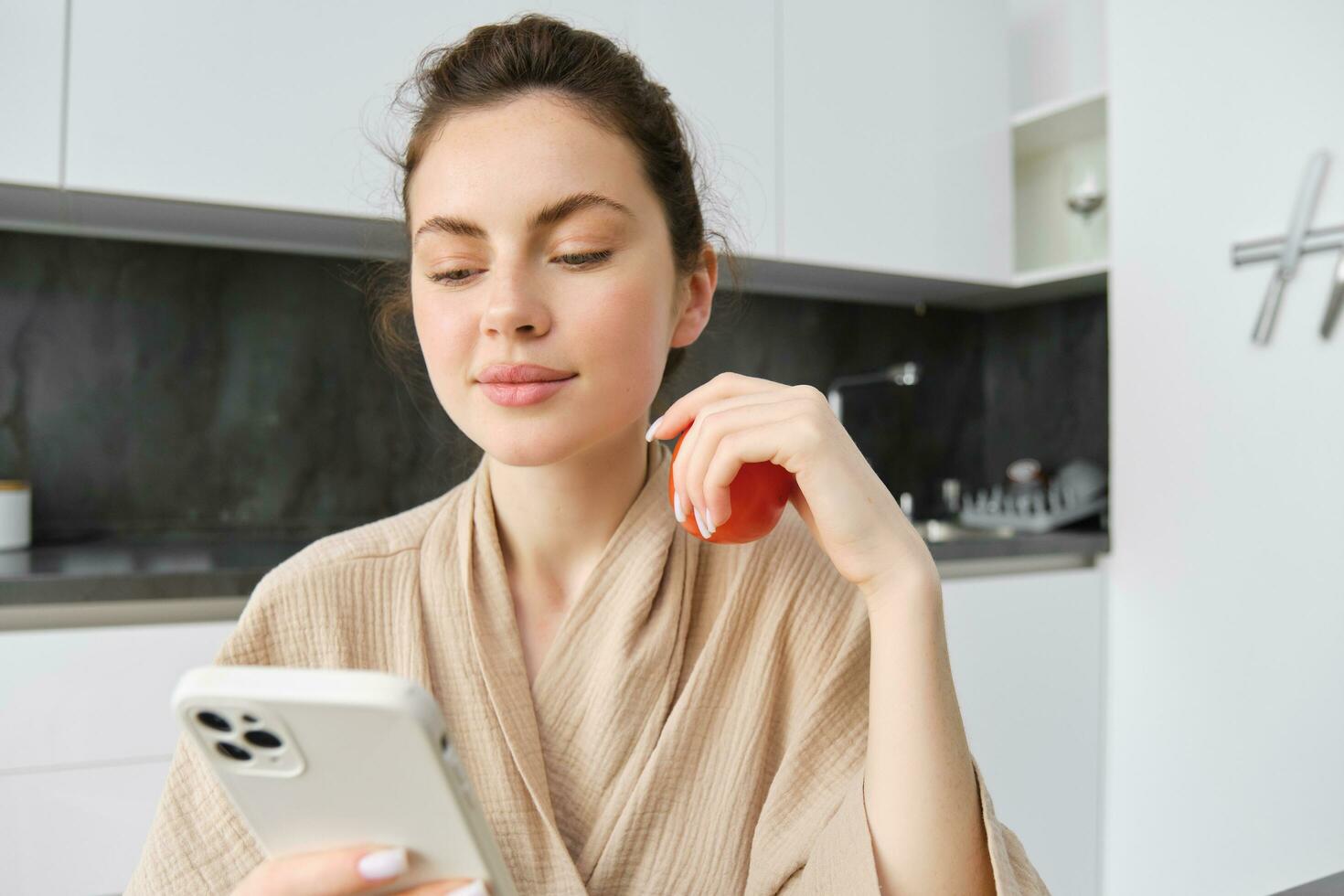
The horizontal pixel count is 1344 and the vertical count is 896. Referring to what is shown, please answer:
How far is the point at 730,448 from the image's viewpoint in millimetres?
712

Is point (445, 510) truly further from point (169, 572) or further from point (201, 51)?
point (201, 51)

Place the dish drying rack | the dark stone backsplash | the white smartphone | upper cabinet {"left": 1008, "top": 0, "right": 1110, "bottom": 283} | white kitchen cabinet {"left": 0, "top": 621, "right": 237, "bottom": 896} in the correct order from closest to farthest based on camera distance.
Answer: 1. the white smartphone
2. white kitchen cabinet {"left": 0, "top": 621, "right": 237, "bottom": 896}
3. the dark stone backsplash
4. the dish drying rack
5. upper cabinet {"left": 1008, "top": 0, "right": 1110, "bottom": 283}

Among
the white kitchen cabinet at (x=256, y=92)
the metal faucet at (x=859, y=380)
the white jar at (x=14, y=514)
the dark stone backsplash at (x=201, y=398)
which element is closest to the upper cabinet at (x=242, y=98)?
the white kitchen cabinet at (x=256, y=92)

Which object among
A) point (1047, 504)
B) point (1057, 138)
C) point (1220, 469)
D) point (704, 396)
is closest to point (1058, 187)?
point (1057, 138)

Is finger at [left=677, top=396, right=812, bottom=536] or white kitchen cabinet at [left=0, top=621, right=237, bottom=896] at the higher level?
finger at [left=677, top=396, right=812, bottom=536]

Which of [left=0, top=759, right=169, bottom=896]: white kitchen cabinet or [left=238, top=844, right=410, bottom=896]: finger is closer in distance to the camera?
[left=238, top=844, right=410, bottom=896]: finger

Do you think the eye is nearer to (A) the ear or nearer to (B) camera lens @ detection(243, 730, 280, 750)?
(A) the ear

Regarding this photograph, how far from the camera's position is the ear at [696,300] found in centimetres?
99

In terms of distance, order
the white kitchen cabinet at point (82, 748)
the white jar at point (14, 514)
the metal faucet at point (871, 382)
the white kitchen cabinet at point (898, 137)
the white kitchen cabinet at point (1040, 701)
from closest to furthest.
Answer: the white kitchen cabinet at point (82, 748), the white jar at point (14, 514), the white kitchen cabinet at point (1040, 701), the white kitchen cabinet at point (898, 137), the metal faucet at point (871, 382)

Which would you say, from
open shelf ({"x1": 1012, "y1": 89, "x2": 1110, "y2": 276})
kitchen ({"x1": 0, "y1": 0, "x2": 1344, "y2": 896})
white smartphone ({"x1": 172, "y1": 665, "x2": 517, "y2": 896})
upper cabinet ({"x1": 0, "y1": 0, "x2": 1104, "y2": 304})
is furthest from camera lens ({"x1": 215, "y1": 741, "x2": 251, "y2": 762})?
open shelf ({"x1": 1012, "y1": 89, "x2": 1110, "y2": 276})

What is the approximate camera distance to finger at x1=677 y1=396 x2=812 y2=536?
713mm

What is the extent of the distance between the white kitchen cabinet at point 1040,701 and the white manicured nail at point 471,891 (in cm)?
158

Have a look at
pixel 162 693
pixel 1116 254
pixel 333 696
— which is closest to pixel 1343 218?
pixel 1116 254

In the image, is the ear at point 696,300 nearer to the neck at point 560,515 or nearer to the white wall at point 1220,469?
the neck at point 560,515
